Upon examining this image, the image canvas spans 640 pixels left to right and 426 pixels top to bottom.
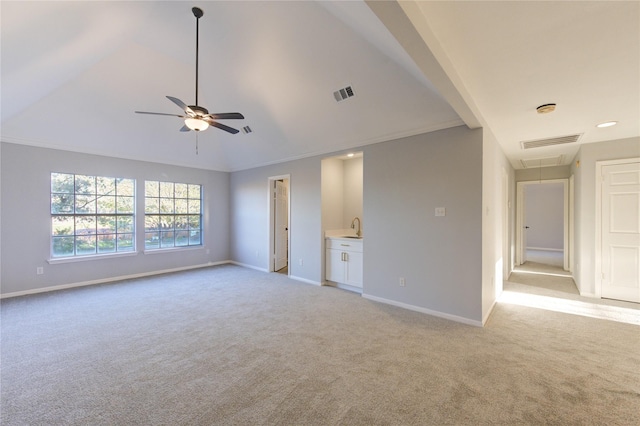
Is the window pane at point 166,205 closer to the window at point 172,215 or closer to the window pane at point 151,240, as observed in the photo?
the window at point 172,215

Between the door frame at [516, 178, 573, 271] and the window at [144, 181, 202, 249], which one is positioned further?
the door frame at [516, 178, 573, 271]

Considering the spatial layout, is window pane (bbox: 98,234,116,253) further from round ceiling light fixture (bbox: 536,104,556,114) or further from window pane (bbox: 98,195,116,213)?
round ceiling light fixture (bbox: 536,104,556,114)

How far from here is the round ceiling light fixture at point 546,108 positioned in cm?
290

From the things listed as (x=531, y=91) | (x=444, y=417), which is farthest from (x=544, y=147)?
(x=444, y=417)

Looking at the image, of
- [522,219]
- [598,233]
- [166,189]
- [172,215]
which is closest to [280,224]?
[172,215]

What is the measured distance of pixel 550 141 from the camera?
4230mm

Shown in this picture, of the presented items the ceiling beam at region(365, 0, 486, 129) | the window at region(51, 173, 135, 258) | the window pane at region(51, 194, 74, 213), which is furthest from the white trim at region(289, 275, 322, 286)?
the window pane at region(51, 194, 74, 213)

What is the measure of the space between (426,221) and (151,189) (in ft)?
18.8

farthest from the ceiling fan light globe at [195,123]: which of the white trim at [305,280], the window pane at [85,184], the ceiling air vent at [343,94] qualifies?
the window pane at [85,184]

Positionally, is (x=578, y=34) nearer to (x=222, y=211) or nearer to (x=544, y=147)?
(x=544, y=147)

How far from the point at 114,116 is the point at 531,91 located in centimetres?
619

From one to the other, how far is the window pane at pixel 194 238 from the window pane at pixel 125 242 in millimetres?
1259

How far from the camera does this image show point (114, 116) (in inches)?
186

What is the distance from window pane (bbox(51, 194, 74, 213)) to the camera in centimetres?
472
